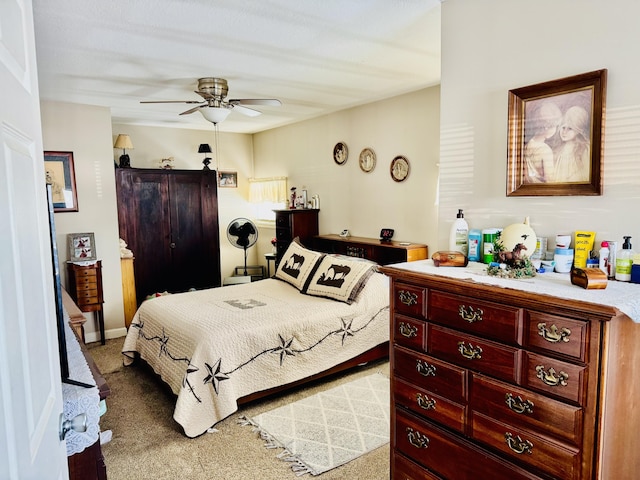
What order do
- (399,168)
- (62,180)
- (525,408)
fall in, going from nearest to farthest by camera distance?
(525,408)
(62,180)
(399,168)

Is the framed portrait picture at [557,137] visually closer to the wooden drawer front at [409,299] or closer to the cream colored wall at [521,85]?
the cream colored wall at [521,85]

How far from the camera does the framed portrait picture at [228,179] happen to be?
6.57 metres

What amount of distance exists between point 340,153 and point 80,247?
301 centimetres

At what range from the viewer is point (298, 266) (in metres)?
4.14

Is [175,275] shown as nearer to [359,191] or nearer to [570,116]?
[359,191]

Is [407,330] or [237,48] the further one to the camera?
[237,48]

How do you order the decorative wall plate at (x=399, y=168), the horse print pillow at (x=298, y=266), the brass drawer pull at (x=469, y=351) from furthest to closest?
the decorative wall plate at (x=399, y=168), the horse print pillow at (x=298, y=266), the brass drawer pull at (x=469, y=351)

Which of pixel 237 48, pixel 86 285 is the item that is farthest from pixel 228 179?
pixel 237 48

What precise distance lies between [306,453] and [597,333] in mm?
1802

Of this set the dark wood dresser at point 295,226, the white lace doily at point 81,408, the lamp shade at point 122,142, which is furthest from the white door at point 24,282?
the lamp shade at point 122,142

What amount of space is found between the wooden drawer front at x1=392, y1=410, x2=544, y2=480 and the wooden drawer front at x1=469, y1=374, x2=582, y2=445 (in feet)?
0.56

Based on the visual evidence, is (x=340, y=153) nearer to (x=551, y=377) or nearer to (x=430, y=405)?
(x=430, y=405)

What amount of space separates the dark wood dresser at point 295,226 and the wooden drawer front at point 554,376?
398cm

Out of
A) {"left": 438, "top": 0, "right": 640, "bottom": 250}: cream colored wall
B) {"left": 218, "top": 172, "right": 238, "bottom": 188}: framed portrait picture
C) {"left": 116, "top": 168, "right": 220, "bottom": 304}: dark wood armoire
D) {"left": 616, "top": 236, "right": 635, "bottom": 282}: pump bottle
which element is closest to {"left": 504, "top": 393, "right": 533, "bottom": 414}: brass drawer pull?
{"left": 616, "top": 236, "right": 635, "bottom": 282}: pump bottle
